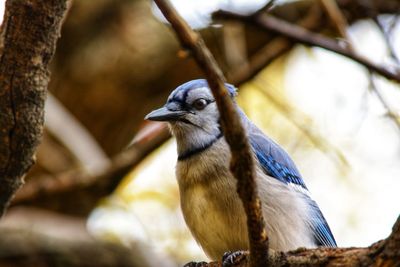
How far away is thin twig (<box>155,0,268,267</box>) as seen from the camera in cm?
197

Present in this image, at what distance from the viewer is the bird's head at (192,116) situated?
3705 mm

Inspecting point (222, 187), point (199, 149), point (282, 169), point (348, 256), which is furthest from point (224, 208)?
point (348, 256)

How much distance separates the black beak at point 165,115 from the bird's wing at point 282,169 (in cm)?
38

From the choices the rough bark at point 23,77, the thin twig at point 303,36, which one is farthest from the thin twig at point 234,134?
the thin twig at point 303,36

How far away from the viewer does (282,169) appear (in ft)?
12.2

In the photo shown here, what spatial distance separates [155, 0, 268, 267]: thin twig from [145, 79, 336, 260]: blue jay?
82cm

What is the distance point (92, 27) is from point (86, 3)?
18cm

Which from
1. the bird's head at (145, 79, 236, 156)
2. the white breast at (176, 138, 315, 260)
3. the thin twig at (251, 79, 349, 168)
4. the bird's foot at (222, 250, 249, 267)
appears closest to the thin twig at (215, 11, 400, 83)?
the thin twig at (251, 79, 349, 168)

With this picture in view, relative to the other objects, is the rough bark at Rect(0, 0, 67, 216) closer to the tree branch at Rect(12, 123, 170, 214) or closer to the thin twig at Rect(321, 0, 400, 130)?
the tree branch at Rect(12, 123, 170, 214)

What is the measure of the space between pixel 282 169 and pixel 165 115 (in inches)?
25.7

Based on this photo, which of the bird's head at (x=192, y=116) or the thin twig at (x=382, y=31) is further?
the thin twig at (x=382, y=31)

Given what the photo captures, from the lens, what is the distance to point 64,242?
475 centimetres

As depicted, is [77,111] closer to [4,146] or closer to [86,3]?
[86,3]

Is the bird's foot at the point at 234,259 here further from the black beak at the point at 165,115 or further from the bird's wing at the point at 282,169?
the black beak at the point at 165,115
